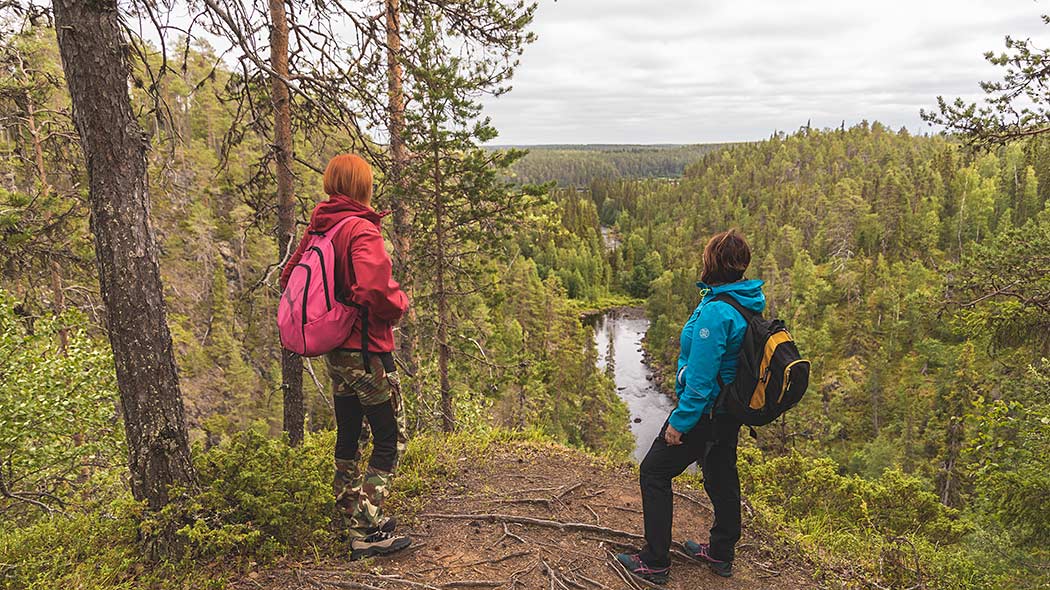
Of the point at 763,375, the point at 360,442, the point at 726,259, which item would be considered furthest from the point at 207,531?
the point at 726,259

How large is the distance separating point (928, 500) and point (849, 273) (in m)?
60.8

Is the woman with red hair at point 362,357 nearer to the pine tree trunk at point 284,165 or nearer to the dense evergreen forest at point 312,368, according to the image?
the dense evergreen forest at point 312,368

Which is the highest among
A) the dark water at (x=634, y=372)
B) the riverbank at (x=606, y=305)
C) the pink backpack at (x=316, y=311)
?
the pink backpack at (x=316, y=311)

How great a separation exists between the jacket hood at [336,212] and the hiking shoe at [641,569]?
2.61 m

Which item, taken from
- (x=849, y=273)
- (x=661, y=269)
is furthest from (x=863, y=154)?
(x=849, y=273)

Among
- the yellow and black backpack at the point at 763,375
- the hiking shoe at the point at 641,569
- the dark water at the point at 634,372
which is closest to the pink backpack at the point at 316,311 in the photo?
the yellow and black backpack at the point at 763,375

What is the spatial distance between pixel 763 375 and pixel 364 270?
2.17 metres

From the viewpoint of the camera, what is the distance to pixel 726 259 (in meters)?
3.03

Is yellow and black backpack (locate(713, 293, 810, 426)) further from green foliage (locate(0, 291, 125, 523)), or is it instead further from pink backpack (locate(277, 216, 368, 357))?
green foliage (locate(0, 291, 125, 523))

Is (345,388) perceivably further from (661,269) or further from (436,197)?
(661,269)

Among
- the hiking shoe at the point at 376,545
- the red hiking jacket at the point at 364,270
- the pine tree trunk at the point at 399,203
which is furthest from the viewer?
the pine tree trunk at the point at 399,203

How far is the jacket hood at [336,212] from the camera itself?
294 centimetres

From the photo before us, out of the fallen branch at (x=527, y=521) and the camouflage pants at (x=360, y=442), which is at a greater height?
the camouflage pants at (x=360, y=442)

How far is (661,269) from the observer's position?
88312mm
